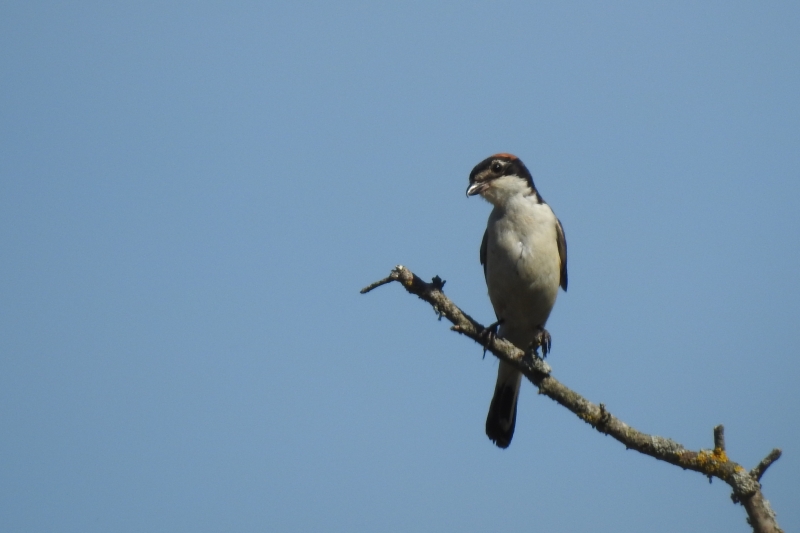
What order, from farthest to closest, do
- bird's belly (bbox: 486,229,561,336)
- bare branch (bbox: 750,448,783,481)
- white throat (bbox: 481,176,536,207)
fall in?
white throat (bbox: 481,176,536,207)
bird's belly (bbox: 486,229,561,336)
bare branch (bbox: 750,448,783,481)

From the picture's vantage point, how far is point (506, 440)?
8.81 m

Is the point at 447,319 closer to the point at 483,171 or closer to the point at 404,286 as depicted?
the point at 404,286

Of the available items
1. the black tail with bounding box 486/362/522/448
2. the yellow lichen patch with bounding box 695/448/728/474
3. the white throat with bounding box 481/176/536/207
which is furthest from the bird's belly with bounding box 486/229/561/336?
the yellow lichen patch with bounding box 695/448/728/474

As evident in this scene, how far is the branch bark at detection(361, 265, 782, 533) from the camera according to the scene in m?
5.32

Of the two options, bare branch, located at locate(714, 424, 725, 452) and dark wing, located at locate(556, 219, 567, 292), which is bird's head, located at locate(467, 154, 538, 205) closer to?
dark wing, located at locate(556, 219, 567, 292)

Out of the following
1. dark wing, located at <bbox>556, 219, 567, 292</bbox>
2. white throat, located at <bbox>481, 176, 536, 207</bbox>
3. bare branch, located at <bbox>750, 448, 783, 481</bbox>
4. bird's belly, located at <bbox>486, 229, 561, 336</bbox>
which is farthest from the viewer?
dark wing, located at <bbox>556, 219, 567, 292</bbox>

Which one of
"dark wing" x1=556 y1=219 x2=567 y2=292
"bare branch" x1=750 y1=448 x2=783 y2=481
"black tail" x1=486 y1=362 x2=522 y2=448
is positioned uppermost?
"dark wing" x1=556 y1=219 x2=567 y2=292

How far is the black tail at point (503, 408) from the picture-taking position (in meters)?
8.83

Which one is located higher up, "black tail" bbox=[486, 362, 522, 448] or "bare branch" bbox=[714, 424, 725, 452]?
"black tail" bbox=[486, 362, 522, 448]

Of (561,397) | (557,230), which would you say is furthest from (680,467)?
(557,230)

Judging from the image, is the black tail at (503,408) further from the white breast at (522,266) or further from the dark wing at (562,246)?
the dark wing at (562,246)

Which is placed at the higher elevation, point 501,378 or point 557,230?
point 557,230

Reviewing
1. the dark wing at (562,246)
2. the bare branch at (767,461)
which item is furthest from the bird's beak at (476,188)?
the bare branch at (767,461)

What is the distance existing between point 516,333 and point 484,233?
3.81ft
